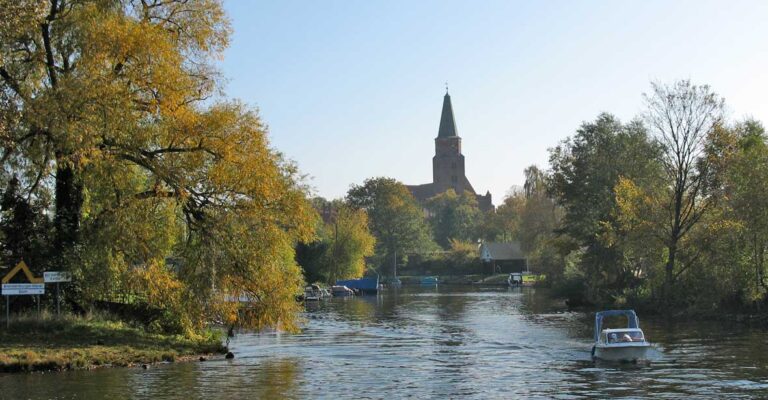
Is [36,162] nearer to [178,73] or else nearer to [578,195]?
[178,73]

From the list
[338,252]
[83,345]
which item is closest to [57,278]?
[83,345]

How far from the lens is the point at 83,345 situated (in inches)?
1129

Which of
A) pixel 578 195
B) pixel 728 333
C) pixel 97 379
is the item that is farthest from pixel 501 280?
pixel 97 379

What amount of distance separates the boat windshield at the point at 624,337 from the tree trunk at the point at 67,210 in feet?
70.9

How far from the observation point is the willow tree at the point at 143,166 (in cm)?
2958

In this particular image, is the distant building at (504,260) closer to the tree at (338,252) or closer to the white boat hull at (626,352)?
the tree at (338,252)

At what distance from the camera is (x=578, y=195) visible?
240 ft

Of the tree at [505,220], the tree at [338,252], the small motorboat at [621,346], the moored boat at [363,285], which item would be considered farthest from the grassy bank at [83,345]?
the tree at [505,220]

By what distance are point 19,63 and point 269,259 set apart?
1179cm

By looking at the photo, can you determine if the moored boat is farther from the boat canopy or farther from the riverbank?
the boat canopy

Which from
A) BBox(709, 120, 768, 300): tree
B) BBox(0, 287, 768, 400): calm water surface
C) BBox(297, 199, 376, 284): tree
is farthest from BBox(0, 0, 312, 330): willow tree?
BBox(297, 199, 376, 284): tree

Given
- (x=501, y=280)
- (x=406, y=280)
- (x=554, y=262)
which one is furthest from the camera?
(x=406, y=280)

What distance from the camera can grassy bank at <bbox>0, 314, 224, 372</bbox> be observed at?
1038 inches

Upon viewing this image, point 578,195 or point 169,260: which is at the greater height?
point 578,195
